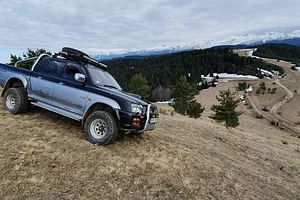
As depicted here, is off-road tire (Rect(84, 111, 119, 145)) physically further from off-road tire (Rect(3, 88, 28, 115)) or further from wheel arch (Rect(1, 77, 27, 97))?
wheel arch (Rect(1, 77, 27, 97))

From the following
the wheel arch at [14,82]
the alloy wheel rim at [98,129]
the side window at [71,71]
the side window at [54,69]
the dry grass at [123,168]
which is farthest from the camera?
the wheel arch at [14,82]

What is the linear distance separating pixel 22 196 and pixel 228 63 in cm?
16055

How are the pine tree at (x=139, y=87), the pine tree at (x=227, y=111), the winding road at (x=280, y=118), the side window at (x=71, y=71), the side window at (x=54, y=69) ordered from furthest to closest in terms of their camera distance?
the winding road at (x=280, y=118)
the pine tree at (x=139, y=87)
the pine tree at (x=227, y=111)
the side window at (x=54, y=69)
the side window at (x=71, y=71)

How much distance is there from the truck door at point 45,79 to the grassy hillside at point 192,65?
381 feet

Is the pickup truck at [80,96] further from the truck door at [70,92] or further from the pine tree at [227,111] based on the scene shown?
the pine tree at [227,111]

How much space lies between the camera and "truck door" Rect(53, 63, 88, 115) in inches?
272

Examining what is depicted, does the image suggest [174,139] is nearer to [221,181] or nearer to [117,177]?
[221,181]

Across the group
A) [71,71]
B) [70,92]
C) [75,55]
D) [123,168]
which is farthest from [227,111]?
[123,168]

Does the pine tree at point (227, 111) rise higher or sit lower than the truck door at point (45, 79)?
lower

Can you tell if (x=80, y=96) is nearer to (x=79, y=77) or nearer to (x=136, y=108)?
(x=79, y=77)

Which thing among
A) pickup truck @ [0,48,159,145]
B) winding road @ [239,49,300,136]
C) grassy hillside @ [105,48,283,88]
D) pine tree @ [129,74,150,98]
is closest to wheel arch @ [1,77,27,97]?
pickup truck @ [0,48,159,145]

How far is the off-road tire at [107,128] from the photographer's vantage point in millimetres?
6500

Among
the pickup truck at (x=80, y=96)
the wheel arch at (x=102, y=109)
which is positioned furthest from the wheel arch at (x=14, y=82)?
the wheel arch at (x=102, y=109)

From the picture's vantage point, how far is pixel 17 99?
791cm
